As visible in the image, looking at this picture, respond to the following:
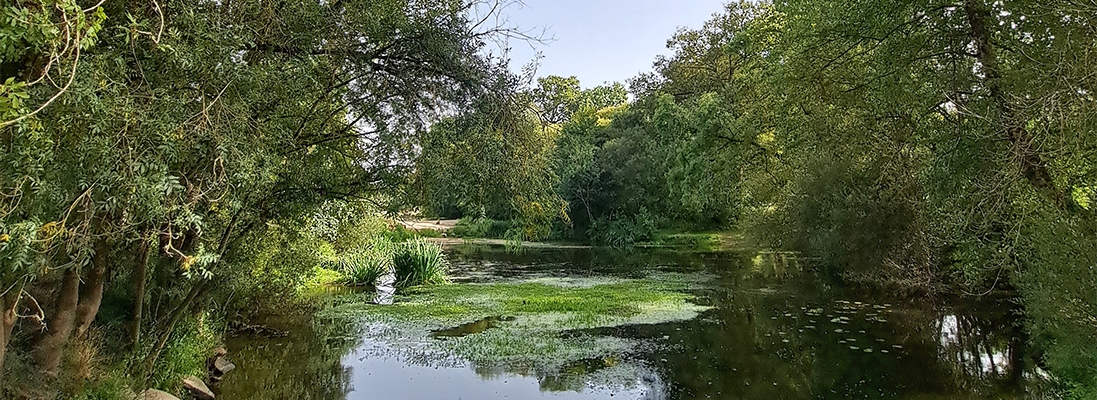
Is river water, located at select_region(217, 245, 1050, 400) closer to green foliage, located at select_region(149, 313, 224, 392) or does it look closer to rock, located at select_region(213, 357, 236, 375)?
rock, located at select_region(213, 357, 236, 375)

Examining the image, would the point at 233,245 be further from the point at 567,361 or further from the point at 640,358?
the point at 640,358

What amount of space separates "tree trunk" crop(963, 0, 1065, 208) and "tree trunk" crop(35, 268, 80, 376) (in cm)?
675

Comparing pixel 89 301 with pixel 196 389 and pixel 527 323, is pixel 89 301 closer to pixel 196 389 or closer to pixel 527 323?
pixel 196 389

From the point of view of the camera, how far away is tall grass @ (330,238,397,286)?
52.3ft

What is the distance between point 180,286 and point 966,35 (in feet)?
26.8

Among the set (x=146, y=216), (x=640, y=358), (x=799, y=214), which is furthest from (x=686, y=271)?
(x=146, y=216)

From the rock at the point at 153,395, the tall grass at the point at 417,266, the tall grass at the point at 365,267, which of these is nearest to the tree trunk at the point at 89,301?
the rock at the point at 153,395

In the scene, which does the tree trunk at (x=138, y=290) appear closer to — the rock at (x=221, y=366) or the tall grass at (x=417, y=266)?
the rock at (x=221, y=366)

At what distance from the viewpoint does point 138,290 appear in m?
5.02

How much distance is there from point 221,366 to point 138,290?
116 inches

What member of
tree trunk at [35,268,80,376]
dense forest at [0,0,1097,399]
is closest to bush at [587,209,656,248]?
dense forest at [0,0,1097,399]

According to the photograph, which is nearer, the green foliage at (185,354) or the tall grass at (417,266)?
the green foliage at (185,354)

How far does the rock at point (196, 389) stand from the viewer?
640 cm

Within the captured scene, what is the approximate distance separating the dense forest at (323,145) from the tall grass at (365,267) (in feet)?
18.9
